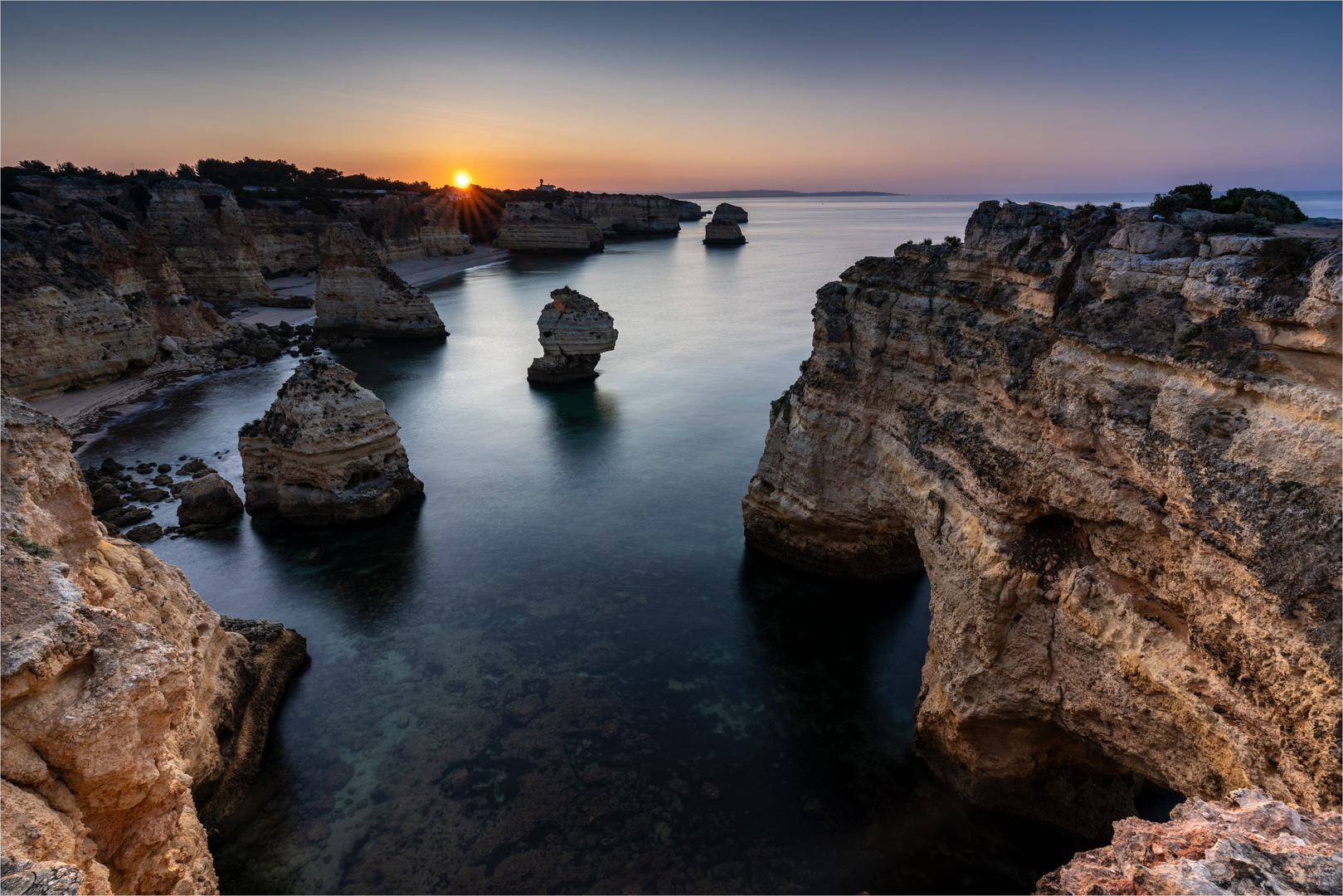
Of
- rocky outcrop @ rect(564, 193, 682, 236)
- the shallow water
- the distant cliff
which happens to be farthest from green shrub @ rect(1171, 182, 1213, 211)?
rocky outcrop @ rect(564, 193, 682, 236)

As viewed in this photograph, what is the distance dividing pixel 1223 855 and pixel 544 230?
109112 mm

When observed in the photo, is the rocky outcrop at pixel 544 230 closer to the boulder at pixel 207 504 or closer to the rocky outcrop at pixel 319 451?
the rocky outcrop at pixel 319 451

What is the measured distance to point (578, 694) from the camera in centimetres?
1357

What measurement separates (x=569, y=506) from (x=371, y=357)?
2584 cm

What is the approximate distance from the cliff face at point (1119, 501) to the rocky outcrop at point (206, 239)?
53.2 m

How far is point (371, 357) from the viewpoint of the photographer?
41.5m

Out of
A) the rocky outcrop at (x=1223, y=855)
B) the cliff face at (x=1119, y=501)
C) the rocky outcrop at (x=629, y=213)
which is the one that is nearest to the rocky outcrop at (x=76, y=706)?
the rocky outcrop at (x=1223, y=855)

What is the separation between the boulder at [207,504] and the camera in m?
20.3

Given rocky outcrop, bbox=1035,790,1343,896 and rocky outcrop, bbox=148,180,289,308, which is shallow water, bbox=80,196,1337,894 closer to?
rocky outcrop, bbox=1035,790,1343,896

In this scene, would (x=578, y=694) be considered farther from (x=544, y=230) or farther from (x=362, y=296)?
(x=544, y=230)

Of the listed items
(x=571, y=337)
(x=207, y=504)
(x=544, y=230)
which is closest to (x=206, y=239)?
(x=571, y=337)

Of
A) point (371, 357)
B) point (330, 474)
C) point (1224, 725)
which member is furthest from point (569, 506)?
point (371, 357)

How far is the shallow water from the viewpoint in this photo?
10109 mm

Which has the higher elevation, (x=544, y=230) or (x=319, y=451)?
(x=544, y=230)
